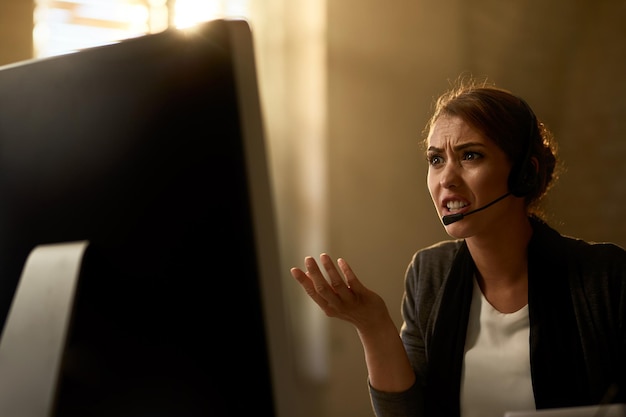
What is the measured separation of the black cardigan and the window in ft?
4.04

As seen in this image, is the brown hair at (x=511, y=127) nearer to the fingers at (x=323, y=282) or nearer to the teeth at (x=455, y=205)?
the teeth at (x=455, y=205)

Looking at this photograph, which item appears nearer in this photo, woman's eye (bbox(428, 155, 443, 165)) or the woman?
the woman

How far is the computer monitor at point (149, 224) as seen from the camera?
0.48 meters

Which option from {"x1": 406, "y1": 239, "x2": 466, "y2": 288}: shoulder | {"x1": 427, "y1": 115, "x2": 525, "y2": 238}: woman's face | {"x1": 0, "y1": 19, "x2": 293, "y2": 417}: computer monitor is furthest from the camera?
{"x1": 406, "y1": 239, "x2": 466, "y2": 288}: shoulder

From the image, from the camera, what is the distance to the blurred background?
252 centimetres

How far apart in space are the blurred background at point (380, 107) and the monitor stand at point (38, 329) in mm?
1791

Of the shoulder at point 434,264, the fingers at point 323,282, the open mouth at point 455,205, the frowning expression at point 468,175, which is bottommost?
the shoulder at point 434,264

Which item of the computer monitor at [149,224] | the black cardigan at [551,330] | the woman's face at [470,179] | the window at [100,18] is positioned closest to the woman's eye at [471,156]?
the woman's face at [470,179]

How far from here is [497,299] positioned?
1.39 metres

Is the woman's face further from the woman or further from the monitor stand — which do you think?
the monitor stand

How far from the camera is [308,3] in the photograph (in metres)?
2.54

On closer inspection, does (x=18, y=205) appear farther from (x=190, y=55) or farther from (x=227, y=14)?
(x=227, y=14)

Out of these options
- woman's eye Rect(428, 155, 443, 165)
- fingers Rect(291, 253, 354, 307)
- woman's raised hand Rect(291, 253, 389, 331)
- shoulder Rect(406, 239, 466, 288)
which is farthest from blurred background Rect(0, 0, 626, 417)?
fingers Rect(291, 253, 354, 307)

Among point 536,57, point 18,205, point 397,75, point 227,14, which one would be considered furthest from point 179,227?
point 536,57
